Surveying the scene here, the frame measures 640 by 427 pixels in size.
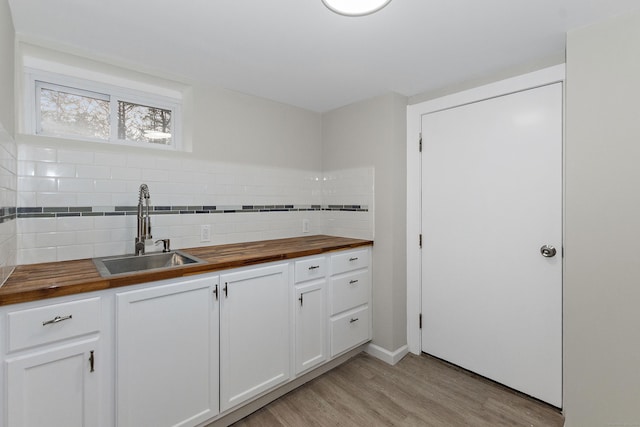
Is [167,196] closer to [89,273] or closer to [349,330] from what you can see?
[89,273]

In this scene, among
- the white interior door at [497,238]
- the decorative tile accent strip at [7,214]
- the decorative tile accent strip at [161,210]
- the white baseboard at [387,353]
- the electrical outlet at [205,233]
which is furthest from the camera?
the white baseboard at [387,353]

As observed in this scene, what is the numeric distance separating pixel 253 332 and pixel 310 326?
457mm

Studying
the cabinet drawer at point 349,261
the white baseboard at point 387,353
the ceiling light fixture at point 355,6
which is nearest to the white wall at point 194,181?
the cabinet drawer at point 349,261

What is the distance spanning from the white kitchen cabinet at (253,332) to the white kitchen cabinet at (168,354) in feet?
0.21

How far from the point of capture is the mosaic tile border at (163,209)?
167cm

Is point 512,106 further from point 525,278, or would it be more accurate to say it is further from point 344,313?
point 344,313

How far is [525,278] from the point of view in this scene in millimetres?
1974

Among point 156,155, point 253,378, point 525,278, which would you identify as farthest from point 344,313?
point 156,155

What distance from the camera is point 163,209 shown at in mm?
2084

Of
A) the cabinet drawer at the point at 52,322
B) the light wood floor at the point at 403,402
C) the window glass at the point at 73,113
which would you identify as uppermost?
the window glass at the point at 73,113

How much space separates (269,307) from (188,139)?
134 cm

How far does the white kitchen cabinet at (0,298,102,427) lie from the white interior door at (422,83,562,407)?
2.19m

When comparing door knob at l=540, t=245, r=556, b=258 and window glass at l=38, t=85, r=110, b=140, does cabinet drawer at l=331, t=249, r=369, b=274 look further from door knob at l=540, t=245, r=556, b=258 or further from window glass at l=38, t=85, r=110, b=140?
window glass at l=38, t=85, r=110, b=140

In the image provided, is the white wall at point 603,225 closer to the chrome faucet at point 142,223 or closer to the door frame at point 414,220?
the door frame at point 414,220
